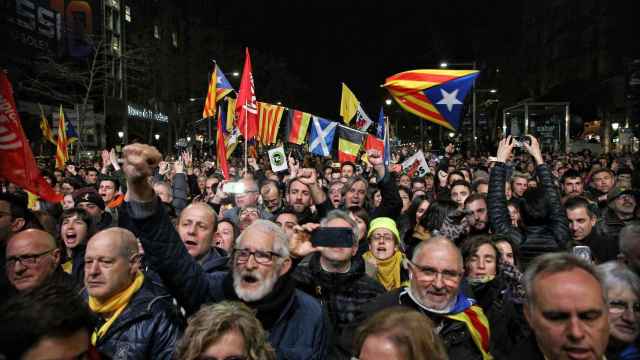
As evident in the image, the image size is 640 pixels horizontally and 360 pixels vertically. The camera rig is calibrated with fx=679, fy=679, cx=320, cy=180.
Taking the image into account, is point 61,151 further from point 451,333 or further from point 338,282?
point 451,333

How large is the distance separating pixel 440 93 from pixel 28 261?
271 inches

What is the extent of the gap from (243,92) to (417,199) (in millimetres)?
4979

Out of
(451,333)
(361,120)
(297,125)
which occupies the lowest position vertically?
(451,333)

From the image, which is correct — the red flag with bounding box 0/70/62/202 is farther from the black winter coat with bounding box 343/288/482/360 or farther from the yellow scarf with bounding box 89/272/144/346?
the black winter coat with bounding box 343/288/482/360

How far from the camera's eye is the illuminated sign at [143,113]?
195 ft

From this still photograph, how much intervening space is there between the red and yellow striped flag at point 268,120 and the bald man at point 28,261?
1051 centimetres

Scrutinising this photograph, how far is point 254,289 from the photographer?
3.62 meters

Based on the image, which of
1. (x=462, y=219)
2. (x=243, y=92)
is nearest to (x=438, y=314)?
(x=462, y=219)

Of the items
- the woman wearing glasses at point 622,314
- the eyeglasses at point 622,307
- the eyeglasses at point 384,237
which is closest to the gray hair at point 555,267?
the woman wearing glasses at point 622,314

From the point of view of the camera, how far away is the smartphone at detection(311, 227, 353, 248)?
442 cm

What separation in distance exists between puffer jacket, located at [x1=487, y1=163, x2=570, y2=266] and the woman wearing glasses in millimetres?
2099

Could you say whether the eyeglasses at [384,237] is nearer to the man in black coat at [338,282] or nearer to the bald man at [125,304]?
the man in black coat at [338,282]

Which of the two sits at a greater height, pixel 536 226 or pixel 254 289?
pixel 536 226

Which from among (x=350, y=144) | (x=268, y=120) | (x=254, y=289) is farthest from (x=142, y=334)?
(x=268, y=120)
